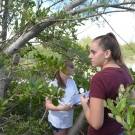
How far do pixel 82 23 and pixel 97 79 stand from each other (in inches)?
38.1

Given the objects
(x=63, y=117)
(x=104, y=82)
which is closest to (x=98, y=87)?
(x=104, y=82)

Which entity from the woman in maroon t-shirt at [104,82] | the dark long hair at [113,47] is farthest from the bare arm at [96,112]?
the dark long hair at [113,47]

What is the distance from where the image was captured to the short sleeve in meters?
1.58

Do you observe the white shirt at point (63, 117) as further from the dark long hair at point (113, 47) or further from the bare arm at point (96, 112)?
the bare arm at point (96, 112)

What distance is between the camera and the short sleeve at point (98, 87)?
62.2 inches

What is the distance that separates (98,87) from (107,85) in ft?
0.20

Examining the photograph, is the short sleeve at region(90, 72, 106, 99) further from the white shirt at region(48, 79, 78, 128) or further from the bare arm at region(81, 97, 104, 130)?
the white shirt at region(48, 79, 78, 128)

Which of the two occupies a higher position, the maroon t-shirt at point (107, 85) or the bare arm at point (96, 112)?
the maroon t-shirt at point (107, 85)

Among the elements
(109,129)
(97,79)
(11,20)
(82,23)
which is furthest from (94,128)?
(11,20)

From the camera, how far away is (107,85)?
1625 millimetres

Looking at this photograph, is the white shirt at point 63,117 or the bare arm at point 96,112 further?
the white shirt at point 63,117

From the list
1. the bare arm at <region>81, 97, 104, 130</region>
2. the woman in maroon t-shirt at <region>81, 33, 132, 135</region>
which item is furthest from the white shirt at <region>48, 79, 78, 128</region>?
the bare arm at <region>81, 97, 104, 130</region>

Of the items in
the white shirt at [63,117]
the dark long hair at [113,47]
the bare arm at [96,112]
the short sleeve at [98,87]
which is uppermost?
the dark long hair at [113,47]

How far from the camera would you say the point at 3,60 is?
6.41 ft
